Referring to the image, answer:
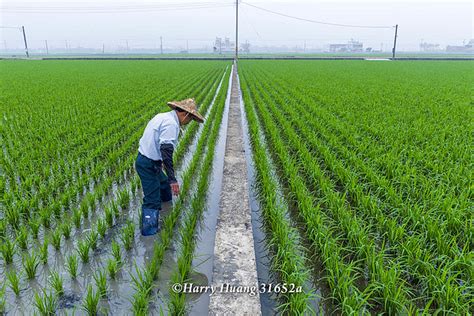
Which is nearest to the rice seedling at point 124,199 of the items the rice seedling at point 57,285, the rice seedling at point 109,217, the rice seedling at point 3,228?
the rice seedling at point 109,217

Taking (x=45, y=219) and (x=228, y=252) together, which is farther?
(x=45, y=219)

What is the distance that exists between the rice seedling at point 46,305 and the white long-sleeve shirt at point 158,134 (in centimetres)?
143

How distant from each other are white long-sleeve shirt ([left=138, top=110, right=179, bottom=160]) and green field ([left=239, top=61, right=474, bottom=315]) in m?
1.28

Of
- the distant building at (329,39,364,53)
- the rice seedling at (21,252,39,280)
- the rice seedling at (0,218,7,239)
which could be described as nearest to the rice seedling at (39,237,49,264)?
the rice seedling at (21,252,39,280)

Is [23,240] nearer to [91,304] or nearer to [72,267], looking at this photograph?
[72,267]

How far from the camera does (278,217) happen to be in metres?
3.05

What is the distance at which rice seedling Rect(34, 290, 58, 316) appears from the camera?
207cm

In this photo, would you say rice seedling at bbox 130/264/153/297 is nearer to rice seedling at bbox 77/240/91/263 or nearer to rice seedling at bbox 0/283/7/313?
rice seedling at bbox 77/240/91/263

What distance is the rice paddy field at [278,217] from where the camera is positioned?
2.26 metres

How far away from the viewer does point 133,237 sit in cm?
304

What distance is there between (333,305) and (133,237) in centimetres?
191

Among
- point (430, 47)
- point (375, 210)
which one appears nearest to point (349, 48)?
point (430, 47)

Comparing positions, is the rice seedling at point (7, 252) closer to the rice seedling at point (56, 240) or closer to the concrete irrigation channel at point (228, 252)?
the rice seedling at point (56, 240)

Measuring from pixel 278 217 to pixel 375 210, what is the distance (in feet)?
3.39
